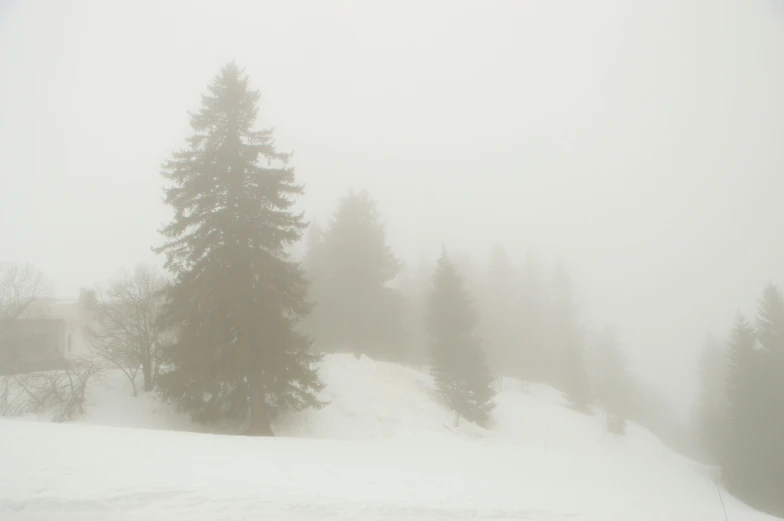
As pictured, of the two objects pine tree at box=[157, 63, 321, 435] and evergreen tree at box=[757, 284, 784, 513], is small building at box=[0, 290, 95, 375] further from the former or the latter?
evergreen tree at box=[757, 284, 784, 513]

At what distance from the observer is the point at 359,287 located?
30.6 meters

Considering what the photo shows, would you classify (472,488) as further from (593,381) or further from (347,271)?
(593,381)

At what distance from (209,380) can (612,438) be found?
3094 centimetres

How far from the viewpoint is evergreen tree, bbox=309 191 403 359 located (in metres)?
30.5

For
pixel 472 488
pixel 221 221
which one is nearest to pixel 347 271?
pixel 221 221

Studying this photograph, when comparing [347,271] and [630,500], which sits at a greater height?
[347,271]

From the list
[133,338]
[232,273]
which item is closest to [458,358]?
[232,273]

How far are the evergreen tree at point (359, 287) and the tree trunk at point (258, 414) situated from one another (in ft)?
45.3

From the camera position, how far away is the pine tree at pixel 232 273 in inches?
625

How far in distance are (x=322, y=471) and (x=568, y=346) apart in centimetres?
3752

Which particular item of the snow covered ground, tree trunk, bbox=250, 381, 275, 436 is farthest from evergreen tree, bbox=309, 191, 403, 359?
tree trunk, bbox=250, 381, 275, 436

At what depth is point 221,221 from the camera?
16.4 meters

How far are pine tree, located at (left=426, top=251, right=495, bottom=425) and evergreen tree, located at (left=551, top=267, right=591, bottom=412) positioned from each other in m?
16.9

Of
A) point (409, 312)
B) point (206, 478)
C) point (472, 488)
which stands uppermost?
point (409, 312)
